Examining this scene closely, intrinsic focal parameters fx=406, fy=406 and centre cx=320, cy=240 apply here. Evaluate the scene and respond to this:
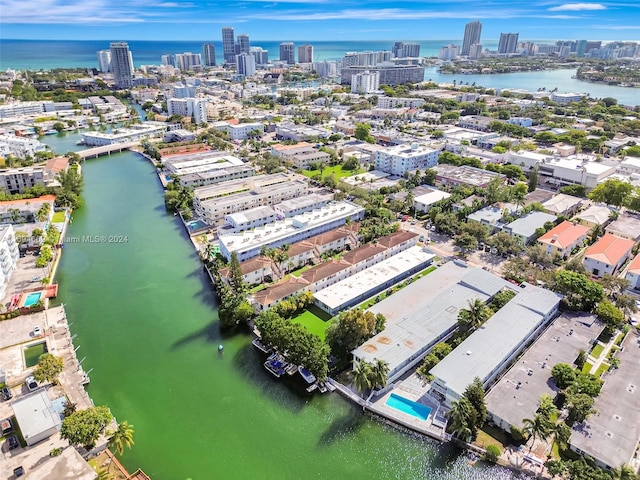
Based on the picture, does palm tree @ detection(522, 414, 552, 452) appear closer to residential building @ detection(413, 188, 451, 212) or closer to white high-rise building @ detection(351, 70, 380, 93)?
residential building @ detection(413, 188, 451, 212)

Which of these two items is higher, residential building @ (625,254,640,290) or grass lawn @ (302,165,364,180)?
grass lawn @ (302,165,364,180)

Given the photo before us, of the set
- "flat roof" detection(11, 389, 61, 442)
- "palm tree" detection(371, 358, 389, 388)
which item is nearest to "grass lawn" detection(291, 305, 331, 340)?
"palm tree" detection(371, 358, 389, 388)

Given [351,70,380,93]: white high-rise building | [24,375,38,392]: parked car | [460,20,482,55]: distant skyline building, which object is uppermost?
[460,20,482,55]: distant skyline building

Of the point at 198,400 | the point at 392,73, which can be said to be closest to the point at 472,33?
the point at 392,73

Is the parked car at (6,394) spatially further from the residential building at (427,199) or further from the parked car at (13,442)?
the residential building at (427,199)

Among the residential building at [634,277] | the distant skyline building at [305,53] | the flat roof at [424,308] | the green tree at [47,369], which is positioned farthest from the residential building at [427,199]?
the distant skyline building at [305,53]

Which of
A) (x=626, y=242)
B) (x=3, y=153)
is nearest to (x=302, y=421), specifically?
(x=626, y=242)

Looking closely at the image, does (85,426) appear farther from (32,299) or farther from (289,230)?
(289,230)
